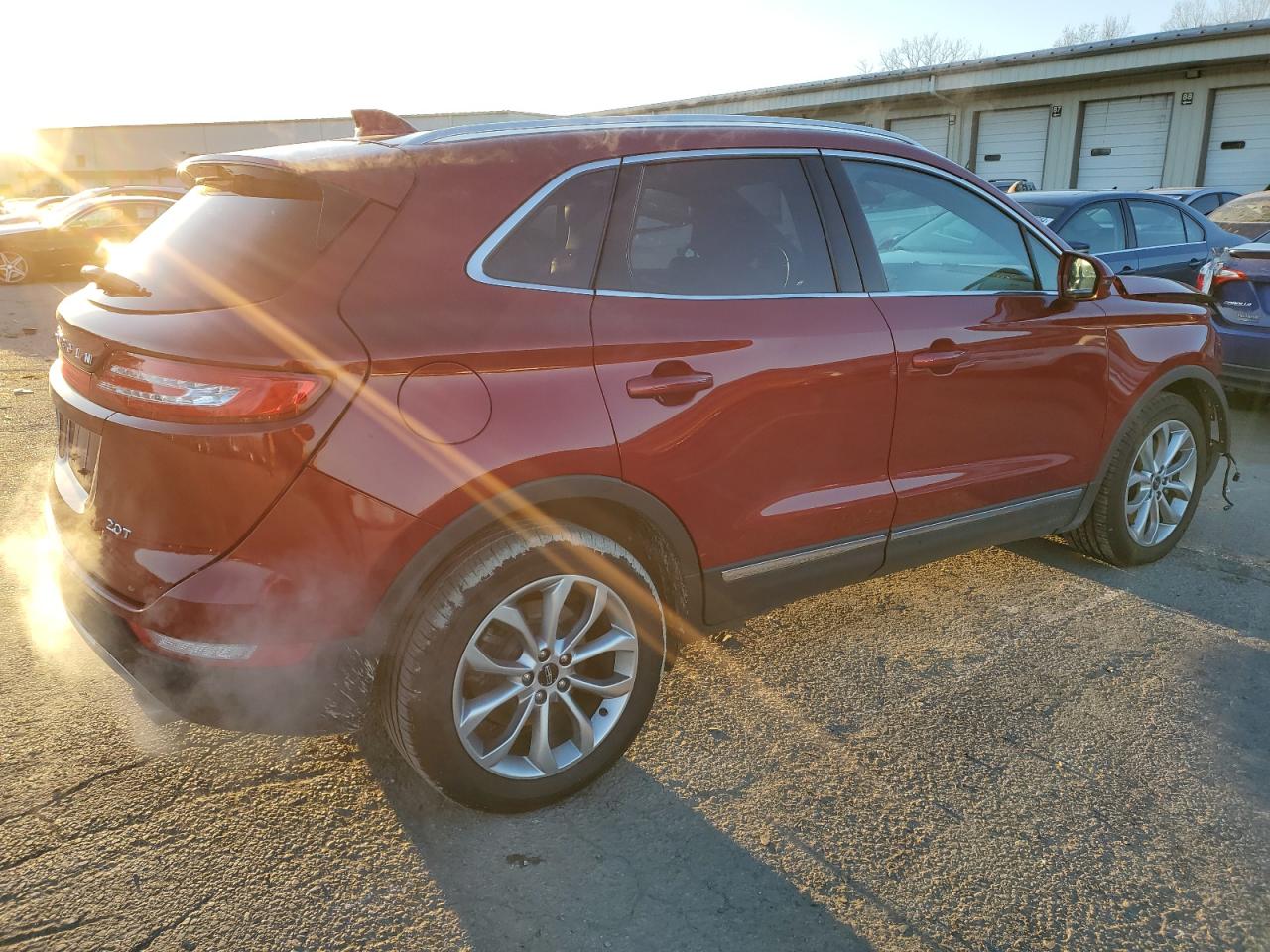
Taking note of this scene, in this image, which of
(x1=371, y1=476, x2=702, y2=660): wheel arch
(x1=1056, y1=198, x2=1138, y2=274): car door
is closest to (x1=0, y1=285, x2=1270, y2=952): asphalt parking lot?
(x1=371, y1=476, x2=702, y2=660): wheel arch

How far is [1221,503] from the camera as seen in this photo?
5.31 meters

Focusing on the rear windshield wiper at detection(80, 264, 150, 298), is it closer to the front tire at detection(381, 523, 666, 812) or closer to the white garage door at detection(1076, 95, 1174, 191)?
the front tire at detection(381, 523, 666, 812)

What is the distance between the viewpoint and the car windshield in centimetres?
959

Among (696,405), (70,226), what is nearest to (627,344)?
(696,405)

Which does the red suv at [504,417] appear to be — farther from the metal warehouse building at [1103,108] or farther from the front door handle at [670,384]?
the metal warehouse building at [1103,108]

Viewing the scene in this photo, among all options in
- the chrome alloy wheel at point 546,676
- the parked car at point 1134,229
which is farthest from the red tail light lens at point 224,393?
the parked car at point 1134,229

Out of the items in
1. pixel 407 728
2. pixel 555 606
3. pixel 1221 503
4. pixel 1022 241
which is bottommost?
pixel 1221 503

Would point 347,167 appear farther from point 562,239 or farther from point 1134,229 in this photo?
point 1134,229

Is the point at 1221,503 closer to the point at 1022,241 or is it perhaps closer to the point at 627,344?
the point at 1022,241

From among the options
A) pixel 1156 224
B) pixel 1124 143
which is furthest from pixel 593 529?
pixel 1124 143

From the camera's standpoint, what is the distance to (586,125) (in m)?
2.73

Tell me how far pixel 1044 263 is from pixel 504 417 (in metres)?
2.46

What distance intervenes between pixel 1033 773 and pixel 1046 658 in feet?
2.64

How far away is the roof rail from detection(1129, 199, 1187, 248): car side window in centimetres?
658
